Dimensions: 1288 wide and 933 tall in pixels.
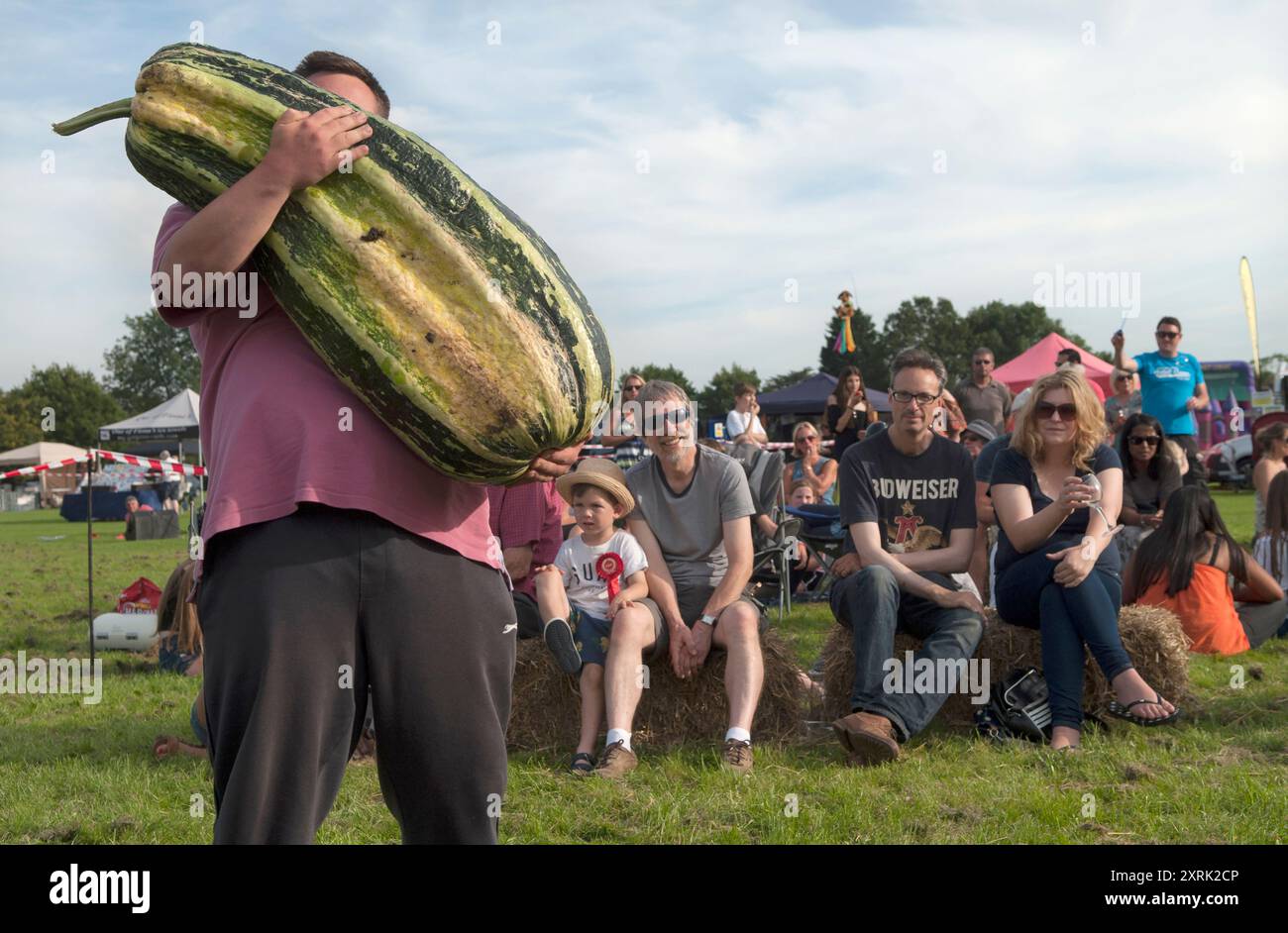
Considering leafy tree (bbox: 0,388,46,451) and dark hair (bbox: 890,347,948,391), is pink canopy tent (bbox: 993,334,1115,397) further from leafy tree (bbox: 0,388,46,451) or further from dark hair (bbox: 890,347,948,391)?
leafy tree (bbox: 0,388,46,451)

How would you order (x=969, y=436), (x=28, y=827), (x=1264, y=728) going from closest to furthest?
Result: 1. (x=28, y=827)
2. (x=1264, y=728)
3. (x=969, y=436)

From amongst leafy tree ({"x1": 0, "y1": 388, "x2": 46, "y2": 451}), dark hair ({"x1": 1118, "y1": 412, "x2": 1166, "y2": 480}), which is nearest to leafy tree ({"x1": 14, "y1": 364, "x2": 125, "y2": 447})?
leafy tree ({"x1": 0, "y1": 388, "x2": 46, "y2": 451})

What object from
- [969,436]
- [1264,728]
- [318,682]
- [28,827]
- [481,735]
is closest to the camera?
[318,682]

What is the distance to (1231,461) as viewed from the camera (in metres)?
24.4

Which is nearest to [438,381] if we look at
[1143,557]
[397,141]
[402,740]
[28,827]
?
[397,141]

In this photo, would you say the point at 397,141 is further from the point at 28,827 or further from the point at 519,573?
the point at 519,573

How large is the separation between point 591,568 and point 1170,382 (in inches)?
313

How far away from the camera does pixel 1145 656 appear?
591 cm

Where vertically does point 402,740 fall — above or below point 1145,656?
above

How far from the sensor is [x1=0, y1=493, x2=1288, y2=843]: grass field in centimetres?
420
